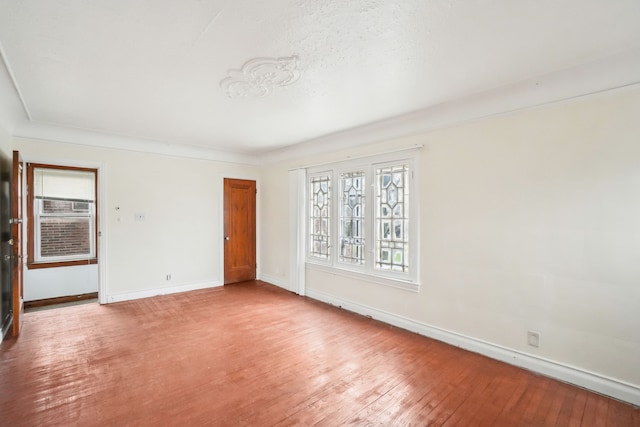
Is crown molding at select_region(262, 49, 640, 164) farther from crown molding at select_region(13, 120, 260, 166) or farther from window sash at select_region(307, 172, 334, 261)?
crown molding at select_region(13, 120, 260, 166)

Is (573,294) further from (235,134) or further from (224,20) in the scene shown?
(235,134)

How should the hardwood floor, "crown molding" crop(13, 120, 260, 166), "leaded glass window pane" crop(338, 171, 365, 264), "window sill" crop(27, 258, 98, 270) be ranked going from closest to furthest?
1. the hardwood floor
2. "crown molding" crop(13, 120, 260, 166)
3. "leaded glass window pane" crop(338, 171, 365, 264)
4. "window sill" crop(27, 258, 98, 270)

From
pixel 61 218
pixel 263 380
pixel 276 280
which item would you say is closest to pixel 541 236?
pixel 263 380

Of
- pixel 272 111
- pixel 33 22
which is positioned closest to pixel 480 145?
pixel 272 111

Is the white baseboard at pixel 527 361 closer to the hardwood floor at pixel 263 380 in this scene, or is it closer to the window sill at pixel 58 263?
the hardwood floor at pixel 263 380

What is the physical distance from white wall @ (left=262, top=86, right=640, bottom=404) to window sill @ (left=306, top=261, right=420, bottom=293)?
11 cm

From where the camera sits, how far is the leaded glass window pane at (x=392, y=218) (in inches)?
144

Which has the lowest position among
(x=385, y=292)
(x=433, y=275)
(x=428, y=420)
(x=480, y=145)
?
(x=428, y=420)

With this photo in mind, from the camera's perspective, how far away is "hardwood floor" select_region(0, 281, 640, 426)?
2041mm

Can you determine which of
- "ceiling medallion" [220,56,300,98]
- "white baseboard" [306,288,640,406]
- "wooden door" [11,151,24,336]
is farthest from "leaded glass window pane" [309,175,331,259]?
"wooden door" [11,151,24,336]

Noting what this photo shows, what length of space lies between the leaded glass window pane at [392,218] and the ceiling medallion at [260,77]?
1.81 meters

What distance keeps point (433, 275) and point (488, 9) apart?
253 cm

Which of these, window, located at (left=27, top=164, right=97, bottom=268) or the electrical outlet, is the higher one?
window, located at (left=27, top=164, right=97, bottom=268)

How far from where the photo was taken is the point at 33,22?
5.93 feet
